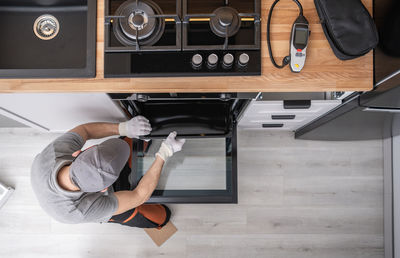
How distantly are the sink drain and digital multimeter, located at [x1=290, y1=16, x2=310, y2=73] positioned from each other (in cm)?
102

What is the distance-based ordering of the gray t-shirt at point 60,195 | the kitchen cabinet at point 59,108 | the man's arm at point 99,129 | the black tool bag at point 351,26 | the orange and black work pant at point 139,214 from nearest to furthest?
the black tool bag at point 351,26 → the gray t-shirt at point 60,195 → the kitchen cabinet at point 59,108 → the man's arm at point 99,129 → the orange and black work pant at point 139,214

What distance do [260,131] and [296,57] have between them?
3.45 feet

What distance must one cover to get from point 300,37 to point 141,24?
57 cm

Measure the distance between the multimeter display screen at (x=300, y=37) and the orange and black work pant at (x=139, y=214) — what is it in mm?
1041

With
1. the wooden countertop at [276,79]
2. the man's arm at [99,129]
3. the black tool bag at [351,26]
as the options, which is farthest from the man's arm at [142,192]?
the black tool bag at [351,26]

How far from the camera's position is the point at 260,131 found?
1.93 m

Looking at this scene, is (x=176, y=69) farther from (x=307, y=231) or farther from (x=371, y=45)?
(x=307, y=231)

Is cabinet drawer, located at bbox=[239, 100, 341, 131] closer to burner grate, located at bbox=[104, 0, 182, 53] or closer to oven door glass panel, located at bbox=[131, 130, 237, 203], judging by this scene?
oven door glass panel, located at bbox=[131, 130, 237, 203]

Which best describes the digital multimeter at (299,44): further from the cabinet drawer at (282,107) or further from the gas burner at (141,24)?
the gas burner at (141,24)

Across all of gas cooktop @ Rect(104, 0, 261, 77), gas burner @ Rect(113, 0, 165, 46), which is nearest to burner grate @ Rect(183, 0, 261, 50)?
gas cooktop @ Rect(104, 0, 261, 77)

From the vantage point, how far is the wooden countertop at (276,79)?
0.95 m

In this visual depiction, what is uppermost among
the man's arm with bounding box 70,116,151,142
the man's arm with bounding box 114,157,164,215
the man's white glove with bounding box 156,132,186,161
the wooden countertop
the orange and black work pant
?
the wooden countertop

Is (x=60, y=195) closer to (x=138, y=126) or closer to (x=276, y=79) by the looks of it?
(x=138, y=126)

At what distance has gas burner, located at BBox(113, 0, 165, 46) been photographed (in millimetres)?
922
